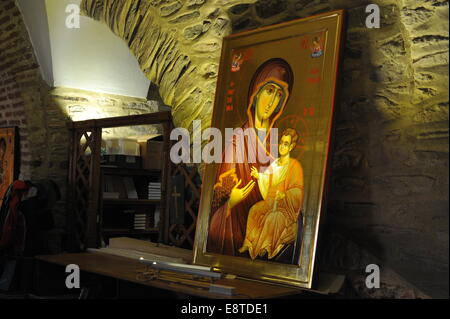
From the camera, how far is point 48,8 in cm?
561

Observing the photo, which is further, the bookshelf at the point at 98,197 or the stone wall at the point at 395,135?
the bookshelf at the point at 98,197

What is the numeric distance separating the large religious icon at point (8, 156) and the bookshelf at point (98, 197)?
896 millimetres

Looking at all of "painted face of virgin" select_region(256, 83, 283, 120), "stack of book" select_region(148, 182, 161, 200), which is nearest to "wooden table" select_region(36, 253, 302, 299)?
"painted face of virgin" select_region(256, 83, 283, 120)

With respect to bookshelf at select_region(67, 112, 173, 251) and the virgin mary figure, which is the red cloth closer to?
bookshelf at select_region(67, 112, 173, 251)

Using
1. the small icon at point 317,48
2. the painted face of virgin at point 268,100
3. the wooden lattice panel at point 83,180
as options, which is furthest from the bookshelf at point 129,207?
the small icon at point 317,48

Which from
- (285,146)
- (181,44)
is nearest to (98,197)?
(181,44)

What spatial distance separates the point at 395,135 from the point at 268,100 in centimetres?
78

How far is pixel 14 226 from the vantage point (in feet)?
17.1

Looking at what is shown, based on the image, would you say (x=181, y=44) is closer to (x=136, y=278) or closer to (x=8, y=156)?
(x=136, y=278)

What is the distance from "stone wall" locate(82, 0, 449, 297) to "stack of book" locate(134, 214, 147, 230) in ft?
10.1

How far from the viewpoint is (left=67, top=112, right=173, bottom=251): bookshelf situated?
18.3 ft

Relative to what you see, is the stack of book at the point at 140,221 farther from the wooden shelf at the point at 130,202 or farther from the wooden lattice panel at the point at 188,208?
the wooden lattice panel at the point at 188,208

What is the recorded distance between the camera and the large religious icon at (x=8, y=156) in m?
6.32
